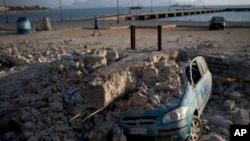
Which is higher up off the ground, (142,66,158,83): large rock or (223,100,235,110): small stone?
(142,66,158,83): large rock

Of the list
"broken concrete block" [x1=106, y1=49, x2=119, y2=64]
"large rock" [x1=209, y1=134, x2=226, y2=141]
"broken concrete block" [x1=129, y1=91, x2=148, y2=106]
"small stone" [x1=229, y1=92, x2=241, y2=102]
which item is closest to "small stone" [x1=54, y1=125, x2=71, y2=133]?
"broken concrete block" [x1=129, y1=91, x2=148, y2=106]

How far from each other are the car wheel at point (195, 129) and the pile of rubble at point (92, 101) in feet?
0.53

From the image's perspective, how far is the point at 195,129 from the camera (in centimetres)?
658

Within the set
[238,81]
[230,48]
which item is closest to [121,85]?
[238,81]

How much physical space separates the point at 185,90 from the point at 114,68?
1682 millimetres

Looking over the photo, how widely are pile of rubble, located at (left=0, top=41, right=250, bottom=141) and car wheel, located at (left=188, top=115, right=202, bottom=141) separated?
0.16 metres

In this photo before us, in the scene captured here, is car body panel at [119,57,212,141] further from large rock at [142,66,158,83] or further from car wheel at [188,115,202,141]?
large rock at [142,66,158,83]

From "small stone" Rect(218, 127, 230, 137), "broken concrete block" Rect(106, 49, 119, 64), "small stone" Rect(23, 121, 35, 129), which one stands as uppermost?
"broken concrete block" Rect(106, 49, 119, 64)

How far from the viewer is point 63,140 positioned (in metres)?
6.24

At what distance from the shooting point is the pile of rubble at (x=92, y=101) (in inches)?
243

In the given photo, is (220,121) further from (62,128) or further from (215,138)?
(62,128)

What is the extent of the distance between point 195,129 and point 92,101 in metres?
2.30

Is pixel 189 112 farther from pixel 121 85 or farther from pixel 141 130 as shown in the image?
pixel 121 85

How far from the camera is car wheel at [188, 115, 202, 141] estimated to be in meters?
6.43
